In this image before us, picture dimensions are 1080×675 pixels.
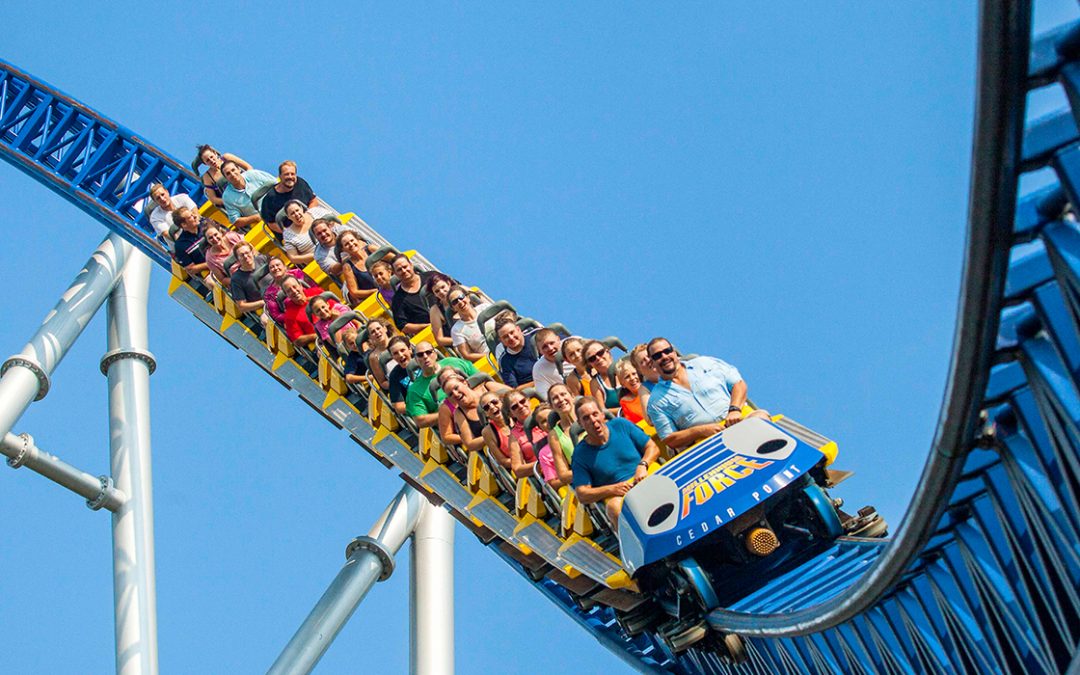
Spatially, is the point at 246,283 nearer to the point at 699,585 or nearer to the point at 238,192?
the point at 238,192

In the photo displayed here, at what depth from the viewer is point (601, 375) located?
6730mm

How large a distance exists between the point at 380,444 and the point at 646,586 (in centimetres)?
259

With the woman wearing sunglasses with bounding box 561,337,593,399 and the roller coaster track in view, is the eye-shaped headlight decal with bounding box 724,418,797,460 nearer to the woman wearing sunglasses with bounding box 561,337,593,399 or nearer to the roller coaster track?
the roller coaster track

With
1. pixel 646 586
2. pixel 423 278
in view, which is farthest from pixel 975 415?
pixel 423 278

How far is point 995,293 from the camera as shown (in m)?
3.08

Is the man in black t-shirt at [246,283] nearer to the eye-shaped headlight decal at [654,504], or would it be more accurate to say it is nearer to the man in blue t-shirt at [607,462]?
the man in blue t-shirt at [607,462]

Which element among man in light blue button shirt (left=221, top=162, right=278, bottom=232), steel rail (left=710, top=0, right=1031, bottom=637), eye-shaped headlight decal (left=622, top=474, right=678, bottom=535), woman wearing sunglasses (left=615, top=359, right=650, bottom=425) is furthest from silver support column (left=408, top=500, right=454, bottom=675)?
steel rail (left=710, top=0, right=1031, bottom=637)

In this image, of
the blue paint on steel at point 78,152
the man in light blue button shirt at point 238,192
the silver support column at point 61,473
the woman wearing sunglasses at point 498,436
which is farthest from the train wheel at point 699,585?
the blue paint on steel at point 78,152

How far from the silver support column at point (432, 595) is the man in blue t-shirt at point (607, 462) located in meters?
2.79

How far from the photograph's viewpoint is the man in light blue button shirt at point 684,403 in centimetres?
612

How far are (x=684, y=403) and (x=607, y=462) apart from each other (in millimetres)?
469

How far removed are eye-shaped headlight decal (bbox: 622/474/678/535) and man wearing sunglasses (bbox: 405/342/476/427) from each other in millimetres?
1895

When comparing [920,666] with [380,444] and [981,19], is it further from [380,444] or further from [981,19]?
[380,444]

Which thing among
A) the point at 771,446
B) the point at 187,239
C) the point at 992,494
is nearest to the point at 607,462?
the point at 771,446
